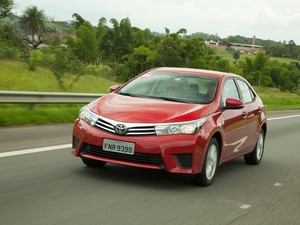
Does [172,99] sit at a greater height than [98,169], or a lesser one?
greater

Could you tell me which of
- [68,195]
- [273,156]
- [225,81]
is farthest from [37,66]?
[68,195]

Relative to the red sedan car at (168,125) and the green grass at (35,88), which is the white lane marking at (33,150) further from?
the green grass at (35,88)

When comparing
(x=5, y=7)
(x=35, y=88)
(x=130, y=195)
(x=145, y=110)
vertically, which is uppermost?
(x=5, y=7)

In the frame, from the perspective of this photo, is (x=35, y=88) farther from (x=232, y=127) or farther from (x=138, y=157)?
(x=138, y=157)

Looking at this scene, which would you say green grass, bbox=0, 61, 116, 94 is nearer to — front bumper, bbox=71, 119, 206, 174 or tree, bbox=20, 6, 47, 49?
front bumper, bbox=71, 119, 206, 174

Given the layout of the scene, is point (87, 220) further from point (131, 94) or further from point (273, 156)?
point (273, 156)

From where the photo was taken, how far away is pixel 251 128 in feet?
27.5

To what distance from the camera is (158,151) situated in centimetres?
606

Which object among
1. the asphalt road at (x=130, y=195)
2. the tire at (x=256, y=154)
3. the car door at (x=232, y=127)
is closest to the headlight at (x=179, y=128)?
the asphalt road at (x=130, y=195)

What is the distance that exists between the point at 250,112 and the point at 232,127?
1061 mm

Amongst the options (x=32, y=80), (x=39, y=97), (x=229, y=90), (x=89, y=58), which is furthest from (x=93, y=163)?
(x=89, y=58)

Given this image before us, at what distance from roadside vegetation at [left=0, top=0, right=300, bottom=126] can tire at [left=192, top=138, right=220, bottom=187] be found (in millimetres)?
6152

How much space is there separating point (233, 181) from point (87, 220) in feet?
10.6

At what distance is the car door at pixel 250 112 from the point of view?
8.25 meters
